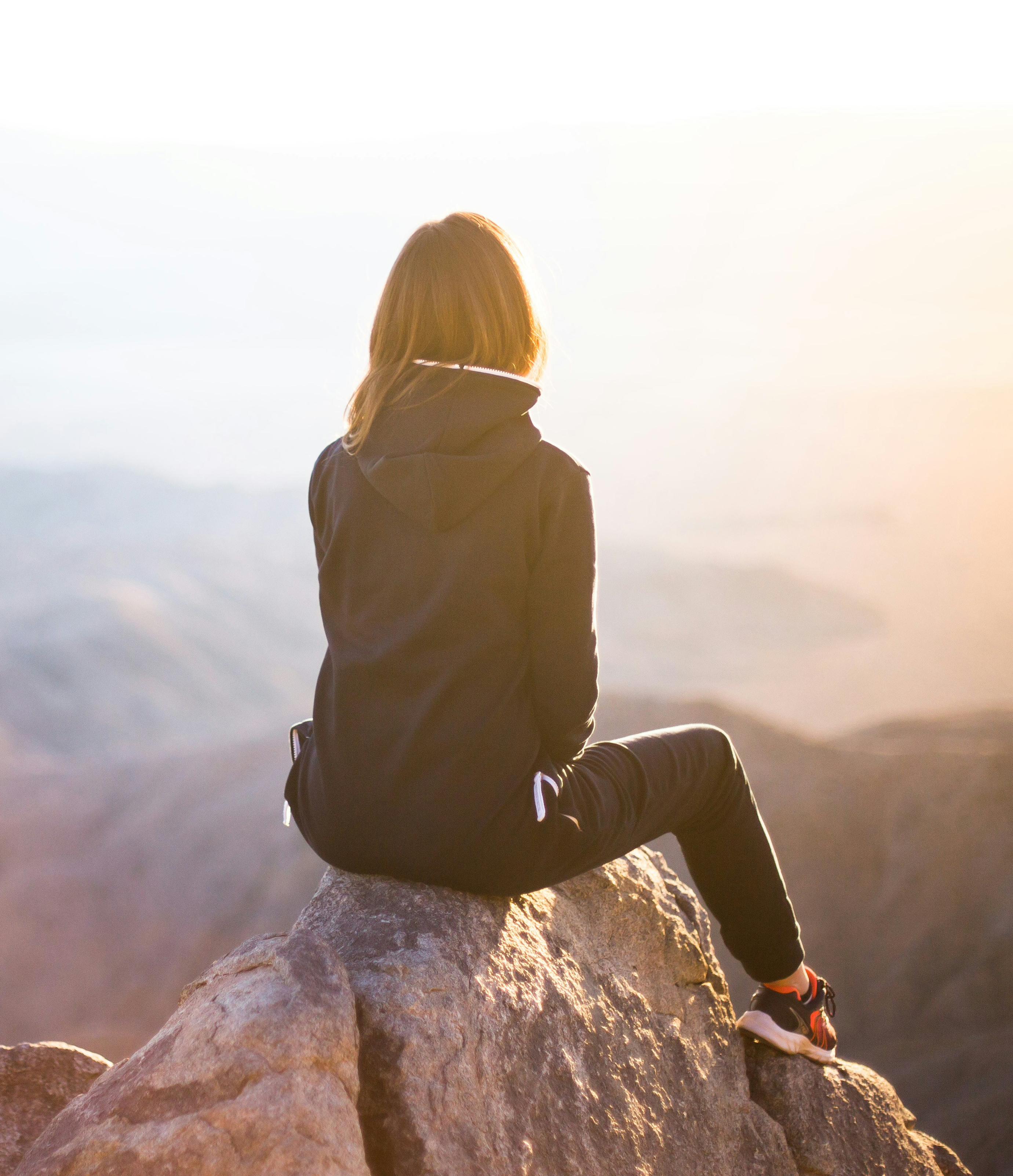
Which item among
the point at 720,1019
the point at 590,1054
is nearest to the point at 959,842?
the point at 720,1019

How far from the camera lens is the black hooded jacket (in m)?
1.11

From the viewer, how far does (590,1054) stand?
3.93ft

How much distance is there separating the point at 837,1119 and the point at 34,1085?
4.01 ft

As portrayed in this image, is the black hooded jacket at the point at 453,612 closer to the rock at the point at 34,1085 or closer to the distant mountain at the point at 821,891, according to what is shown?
the rock at the point at 34,1085

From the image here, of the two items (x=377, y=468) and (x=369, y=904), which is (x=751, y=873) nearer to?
(x=369, y=904)

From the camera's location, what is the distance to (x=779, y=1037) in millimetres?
1555

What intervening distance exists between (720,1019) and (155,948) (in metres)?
4.42

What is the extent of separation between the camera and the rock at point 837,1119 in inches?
58.7

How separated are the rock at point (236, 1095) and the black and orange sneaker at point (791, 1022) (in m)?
0.87

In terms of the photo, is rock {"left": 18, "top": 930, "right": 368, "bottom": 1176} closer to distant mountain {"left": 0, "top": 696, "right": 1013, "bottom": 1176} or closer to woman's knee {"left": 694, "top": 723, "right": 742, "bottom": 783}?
woman's knee {"left": 694, "top": 723, "right": 742, "bottom": 783}

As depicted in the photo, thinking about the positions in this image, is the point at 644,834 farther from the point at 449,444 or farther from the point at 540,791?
the point at 449,444

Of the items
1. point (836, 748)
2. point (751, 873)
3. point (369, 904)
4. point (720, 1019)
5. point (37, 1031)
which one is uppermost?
point (369, 904)

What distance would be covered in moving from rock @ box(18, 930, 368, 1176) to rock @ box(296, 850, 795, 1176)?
8 cm

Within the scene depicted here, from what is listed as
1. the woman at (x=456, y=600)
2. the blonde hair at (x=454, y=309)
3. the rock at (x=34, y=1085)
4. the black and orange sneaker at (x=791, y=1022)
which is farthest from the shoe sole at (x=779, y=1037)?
the blonde hair at (x=454, y=309)
